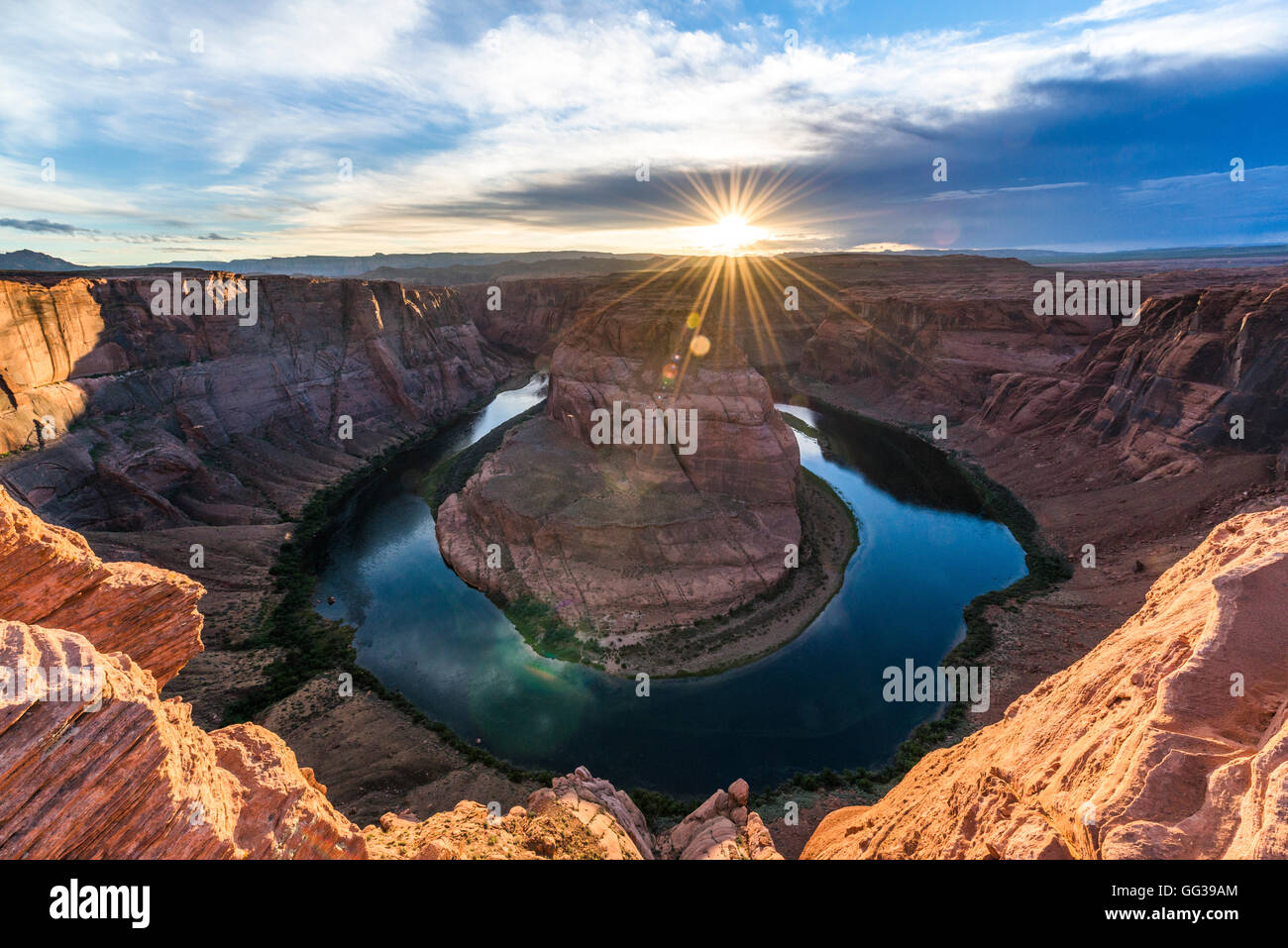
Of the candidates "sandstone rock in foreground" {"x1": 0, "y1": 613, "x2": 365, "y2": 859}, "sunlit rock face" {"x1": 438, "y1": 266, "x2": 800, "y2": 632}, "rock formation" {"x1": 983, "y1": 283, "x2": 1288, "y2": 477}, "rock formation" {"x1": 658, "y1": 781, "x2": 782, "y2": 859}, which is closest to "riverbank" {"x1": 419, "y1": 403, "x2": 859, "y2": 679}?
"sunlit rock face" {"x1": 438, "y1": 266, "x2": 800, "y2": 632}

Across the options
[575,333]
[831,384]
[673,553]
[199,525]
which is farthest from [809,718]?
[831,384]

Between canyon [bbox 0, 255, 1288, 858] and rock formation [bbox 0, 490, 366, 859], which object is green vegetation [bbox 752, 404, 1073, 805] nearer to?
canyon [bbox 0, 255, 1288, 858]

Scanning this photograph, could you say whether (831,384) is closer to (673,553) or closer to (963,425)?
(963,425)

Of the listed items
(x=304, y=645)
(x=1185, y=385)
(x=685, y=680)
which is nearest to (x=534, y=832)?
(x=685, y=680)

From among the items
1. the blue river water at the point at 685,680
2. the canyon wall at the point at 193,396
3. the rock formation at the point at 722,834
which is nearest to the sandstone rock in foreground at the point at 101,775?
the rock formation at the point at 722,834

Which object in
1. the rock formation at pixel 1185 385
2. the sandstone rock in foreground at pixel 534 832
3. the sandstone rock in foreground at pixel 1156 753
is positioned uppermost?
the rock formation at pixel 1185 385

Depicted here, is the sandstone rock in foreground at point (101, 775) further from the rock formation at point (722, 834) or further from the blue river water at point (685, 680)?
the blue river water at point (685, 680)

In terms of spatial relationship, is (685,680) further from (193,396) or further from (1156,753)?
(193,396)
